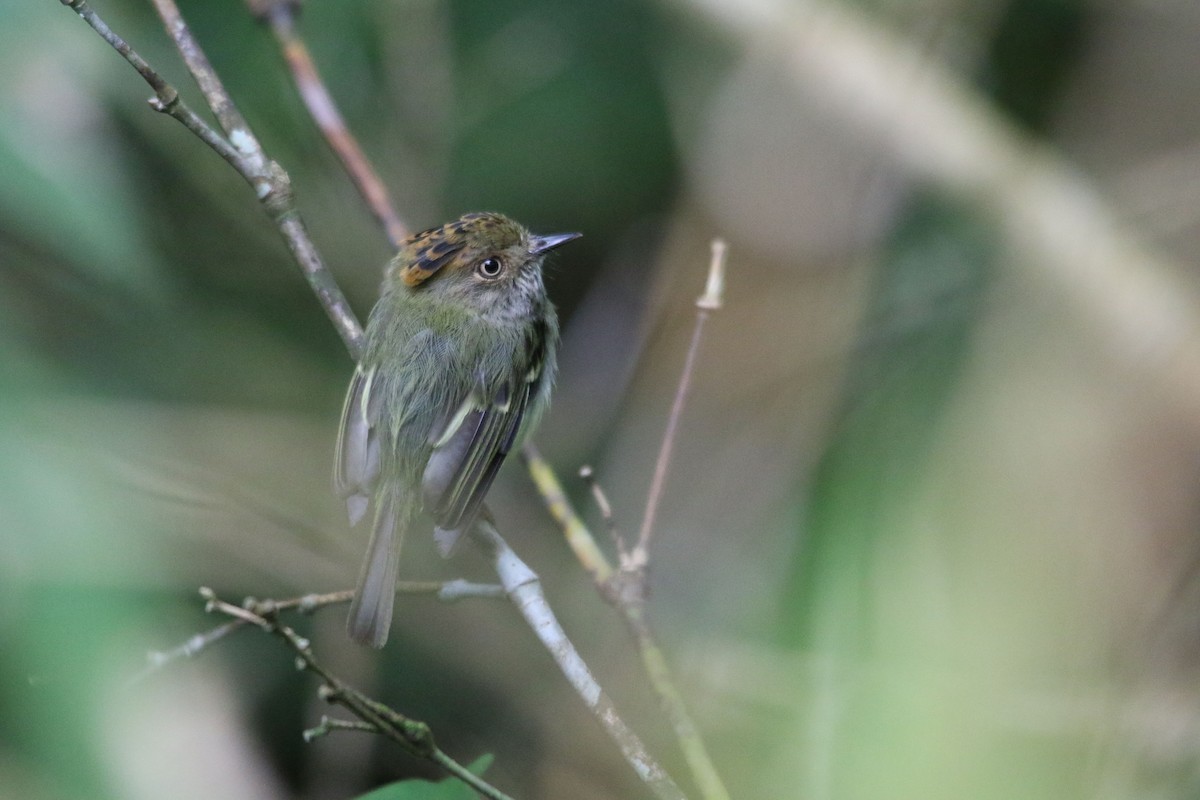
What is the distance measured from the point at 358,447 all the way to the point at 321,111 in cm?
92

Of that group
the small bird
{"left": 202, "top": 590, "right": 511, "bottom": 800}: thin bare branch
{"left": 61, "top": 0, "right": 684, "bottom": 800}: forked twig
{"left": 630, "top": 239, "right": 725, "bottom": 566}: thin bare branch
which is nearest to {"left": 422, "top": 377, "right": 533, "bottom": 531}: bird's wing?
the small bird

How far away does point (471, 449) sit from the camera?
10.3 feet

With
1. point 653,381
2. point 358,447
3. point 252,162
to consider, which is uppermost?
point 252,162

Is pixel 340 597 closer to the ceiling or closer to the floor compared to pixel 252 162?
closer to the floor

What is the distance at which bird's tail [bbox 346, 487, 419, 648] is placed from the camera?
103 inches

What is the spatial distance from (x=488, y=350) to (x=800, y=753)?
75.4 inches

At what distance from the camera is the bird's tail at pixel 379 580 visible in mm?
2613

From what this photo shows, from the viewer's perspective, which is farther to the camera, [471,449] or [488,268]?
[488,268]

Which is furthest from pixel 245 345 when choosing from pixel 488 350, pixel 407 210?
pixel 488 350

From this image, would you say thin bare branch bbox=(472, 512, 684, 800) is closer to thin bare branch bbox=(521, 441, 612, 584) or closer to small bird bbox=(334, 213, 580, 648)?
thin bare branch bbox=(521, 441, 612, 584)

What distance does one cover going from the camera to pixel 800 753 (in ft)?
5.64

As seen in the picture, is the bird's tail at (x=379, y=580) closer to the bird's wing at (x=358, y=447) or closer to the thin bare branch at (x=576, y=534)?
the bird's wing at (x=358, y=447)

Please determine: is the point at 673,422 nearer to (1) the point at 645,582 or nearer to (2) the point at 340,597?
(1) the point at 645,582

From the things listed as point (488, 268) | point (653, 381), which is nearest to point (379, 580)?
point (488, 268)
